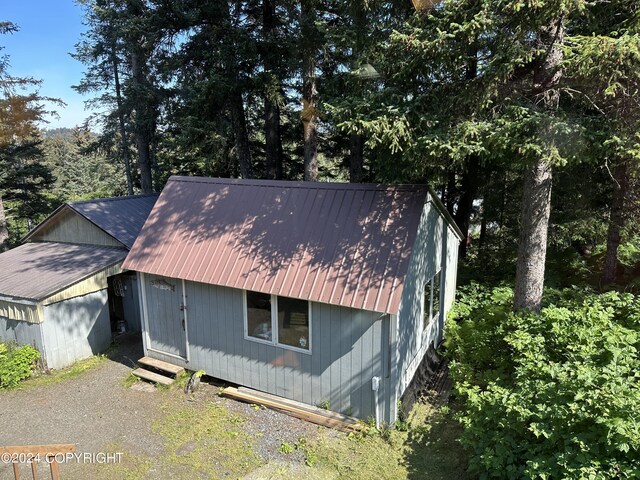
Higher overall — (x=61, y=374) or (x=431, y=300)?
(x=431, y=300)

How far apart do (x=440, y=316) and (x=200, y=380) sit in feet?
17.8

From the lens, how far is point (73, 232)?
12266 millimetres

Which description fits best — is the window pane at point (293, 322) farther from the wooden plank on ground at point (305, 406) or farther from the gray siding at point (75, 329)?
the gray siding at point (75, 329)

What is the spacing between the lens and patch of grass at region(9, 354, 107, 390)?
8.66m

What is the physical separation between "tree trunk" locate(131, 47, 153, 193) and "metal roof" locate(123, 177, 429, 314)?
10.2 meters

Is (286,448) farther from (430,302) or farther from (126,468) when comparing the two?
(430,302)

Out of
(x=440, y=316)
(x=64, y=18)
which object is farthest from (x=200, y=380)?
(x=64, y=18)

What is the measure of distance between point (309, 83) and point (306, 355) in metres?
8.85

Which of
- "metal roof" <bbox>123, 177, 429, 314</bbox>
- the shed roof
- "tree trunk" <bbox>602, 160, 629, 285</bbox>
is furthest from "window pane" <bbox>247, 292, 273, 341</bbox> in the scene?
"tree trunk" <bbox>602, 160, 629, 285</bbox>

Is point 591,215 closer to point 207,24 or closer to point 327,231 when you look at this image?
point 327,231

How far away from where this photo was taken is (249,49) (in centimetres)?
1325

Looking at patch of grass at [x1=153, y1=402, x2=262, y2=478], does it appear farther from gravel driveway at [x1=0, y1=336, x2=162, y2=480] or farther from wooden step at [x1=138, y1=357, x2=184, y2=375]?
wooden step at [x1=138, y1=357, x2=184, y2=375]

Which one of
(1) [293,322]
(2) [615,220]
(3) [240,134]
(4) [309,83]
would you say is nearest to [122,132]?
(3) [240,134]

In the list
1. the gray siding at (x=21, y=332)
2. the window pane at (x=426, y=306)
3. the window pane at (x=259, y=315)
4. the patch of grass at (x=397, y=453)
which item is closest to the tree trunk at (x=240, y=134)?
the gray siding at (x=21, y=332)
